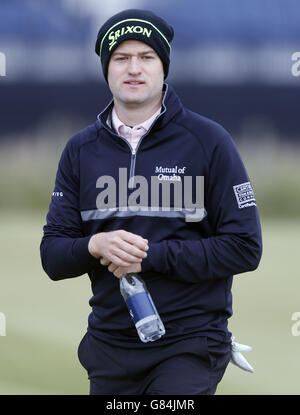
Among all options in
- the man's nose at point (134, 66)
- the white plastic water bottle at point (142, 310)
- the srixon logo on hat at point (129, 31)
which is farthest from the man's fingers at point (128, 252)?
the srixon logo on hat at point (129, 31)

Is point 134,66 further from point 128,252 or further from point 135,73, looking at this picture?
point 128,252

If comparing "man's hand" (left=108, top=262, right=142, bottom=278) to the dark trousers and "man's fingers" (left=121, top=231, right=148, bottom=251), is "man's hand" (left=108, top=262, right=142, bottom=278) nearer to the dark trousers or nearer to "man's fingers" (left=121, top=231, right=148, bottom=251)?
"man's fingers" (left=121, top=231, right=148, bottom=251)

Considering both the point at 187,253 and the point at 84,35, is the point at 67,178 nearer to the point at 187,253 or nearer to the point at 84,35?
the point at 187,253

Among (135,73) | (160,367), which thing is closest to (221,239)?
(160,367)

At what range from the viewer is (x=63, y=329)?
5273 mm

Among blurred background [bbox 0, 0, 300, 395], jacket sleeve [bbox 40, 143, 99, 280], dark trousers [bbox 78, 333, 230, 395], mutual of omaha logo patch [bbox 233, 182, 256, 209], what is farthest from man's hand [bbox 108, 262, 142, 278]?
blurred background [bbox 0, 0, 300, 395]

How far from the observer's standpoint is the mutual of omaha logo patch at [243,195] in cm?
226

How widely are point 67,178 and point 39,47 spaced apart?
7.45 metres

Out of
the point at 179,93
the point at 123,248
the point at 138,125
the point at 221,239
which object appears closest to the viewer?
the point at 123,248

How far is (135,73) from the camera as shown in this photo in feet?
7.41

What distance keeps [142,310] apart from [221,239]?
31 centimetres

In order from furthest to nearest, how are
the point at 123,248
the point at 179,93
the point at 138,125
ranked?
1. the point at 179,93
2. the point at 138,125
3. the point at 123,248

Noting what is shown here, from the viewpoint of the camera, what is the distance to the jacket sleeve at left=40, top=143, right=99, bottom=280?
2.33 metres

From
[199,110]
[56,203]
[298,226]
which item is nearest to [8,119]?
[199,110]
